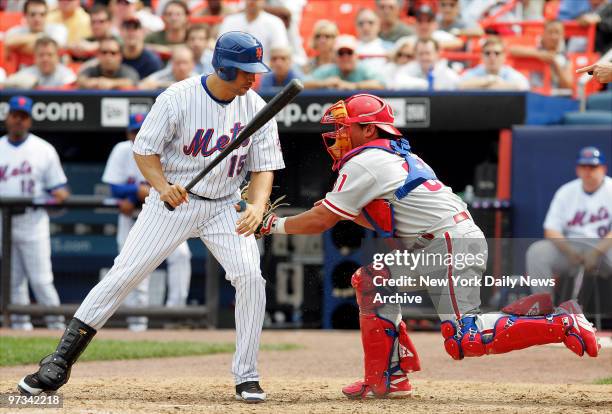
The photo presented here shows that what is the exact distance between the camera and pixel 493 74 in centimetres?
1084

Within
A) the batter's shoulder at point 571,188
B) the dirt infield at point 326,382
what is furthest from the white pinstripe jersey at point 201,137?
the batter's shoulder at point 571,188

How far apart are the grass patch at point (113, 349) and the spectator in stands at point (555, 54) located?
406 centimetres

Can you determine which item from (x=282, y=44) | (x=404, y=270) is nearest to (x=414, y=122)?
(x=282, y=44)

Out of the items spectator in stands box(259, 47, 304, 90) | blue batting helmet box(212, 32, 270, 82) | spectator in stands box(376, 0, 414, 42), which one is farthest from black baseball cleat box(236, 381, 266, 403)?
spectator in stands box(376, 0, 414, 42)

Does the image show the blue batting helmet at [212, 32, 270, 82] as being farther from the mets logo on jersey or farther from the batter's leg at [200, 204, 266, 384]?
the mets logo on jersey

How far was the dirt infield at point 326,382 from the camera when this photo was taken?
18.4 ft

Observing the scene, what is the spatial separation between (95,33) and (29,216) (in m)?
2.52

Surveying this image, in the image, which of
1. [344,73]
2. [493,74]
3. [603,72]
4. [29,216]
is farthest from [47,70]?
[603,72]

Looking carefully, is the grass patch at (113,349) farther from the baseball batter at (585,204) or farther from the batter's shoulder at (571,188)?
the batter's shoulder at (571,188)

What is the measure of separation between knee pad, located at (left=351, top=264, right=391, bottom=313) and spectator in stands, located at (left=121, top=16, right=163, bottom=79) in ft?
19.8

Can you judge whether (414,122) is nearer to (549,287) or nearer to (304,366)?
(304,366)

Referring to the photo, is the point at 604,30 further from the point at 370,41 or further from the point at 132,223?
the point at 132,223

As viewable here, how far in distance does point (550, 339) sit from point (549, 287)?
1.39 ft

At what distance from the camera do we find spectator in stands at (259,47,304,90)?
10594mm
